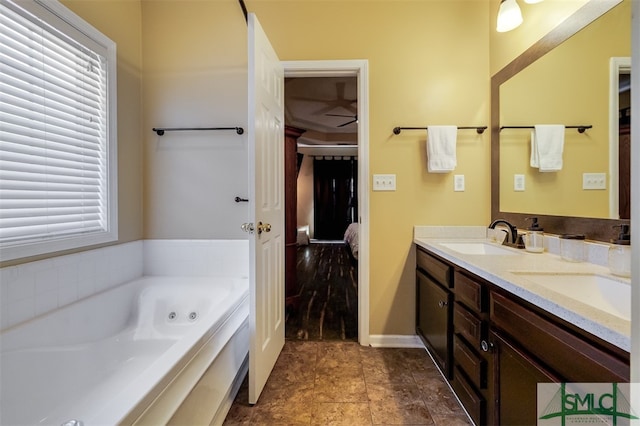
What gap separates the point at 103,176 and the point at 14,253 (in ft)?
2.17

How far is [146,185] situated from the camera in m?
2.03

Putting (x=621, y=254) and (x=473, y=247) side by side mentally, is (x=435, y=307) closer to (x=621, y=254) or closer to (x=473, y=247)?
(x=473, y=247)

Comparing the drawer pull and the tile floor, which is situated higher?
the drawer pull

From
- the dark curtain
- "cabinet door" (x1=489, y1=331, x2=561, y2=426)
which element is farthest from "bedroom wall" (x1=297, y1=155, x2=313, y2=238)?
"cabinet door" (x1=489, y1=331, x2=561, y2=426)

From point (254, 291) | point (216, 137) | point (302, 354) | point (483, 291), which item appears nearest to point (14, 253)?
point (254, 291)

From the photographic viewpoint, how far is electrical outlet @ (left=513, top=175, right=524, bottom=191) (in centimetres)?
174

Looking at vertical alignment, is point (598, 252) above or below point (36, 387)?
above

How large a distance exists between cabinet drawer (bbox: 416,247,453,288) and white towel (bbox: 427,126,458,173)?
25.6 inches

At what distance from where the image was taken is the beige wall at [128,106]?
1.79 m

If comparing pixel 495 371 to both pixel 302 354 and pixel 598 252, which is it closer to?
pixel 598 252

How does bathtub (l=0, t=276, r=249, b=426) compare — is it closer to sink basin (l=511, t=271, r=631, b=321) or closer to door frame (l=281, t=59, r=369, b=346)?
door frame (l=281, t=59, r=369, b=346)

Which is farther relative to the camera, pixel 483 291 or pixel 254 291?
pixel 254 291

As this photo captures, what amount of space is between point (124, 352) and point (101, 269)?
21.2 inches

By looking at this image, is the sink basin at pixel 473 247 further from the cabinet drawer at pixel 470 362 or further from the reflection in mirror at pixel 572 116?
the cabinet drawer at pixel 470 362
